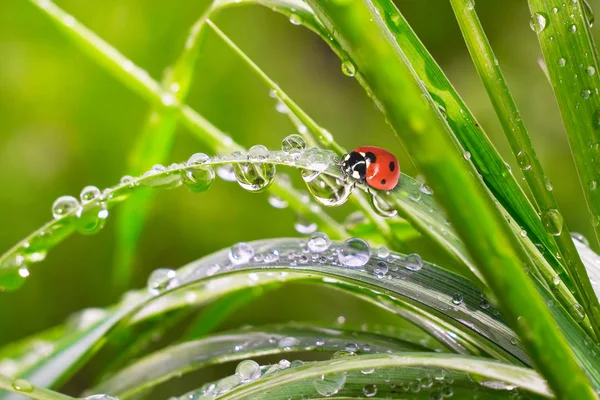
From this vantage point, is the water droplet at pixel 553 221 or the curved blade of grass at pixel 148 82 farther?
the curved blade of grass at pixel 148 82

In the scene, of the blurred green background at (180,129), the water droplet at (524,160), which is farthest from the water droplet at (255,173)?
the blurred green background at (180,129)

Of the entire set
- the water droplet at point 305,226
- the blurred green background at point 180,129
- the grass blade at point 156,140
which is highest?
the blurred green background at point 180,129

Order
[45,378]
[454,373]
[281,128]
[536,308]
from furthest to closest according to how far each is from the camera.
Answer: [281,128] → [45,378] → [454,373] → [536,308]

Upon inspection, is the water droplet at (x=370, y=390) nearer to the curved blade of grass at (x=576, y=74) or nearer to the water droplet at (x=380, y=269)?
the water droplet at (x=380, y=269)

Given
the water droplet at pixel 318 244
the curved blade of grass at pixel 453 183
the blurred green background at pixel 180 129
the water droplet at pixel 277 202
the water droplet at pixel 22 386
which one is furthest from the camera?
the blurred green background at pixel 180 129

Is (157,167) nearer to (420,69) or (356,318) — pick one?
(420,69)

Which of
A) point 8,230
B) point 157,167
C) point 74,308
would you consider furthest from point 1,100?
point 157,167

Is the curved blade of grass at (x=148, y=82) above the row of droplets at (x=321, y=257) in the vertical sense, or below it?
above
